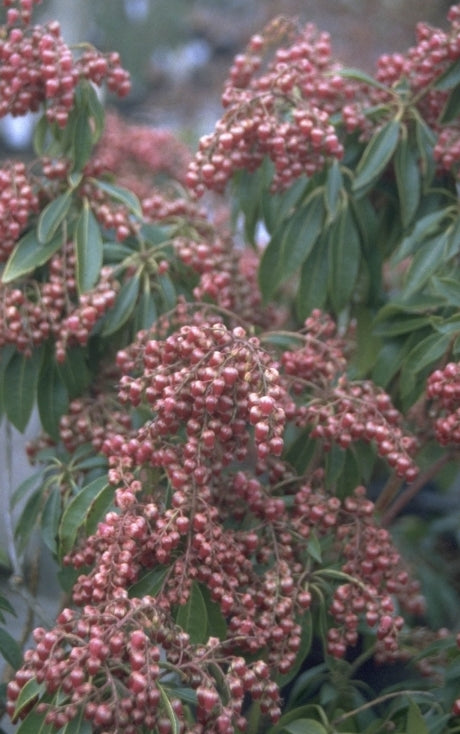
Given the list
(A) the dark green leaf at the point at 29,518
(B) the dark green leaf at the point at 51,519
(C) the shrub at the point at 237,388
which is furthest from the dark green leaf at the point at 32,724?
(A) the dark green leaf at the point at 29,518

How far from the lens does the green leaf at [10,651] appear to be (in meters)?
1.53

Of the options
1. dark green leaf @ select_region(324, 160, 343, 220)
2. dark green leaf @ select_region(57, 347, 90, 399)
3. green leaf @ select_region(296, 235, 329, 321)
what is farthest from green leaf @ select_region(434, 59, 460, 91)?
dark green leaf @ select_region(57, 347, 90, 399)

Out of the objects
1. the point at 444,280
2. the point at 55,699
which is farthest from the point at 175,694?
the point at 444,280

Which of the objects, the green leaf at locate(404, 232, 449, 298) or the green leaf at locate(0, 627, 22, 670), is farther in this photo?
the green leaf at locate(404, 232, 449, 298)

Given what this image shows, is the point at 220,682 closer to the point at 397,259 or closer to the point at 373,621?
the point at 373,621

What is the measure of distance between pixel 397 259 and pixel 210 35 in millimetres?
9167

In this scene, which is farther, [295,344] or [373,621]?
[295,344]

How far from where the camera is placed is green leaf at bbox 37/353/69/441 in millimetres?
1765

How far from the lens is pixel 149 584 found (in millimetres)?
1357

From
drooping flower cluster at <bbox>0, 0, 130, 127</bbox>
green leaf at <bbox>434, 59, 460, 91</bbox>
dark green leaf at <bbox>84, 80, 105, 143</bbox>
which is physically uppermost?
drooping flower cluster at <bbox>0, 0, 130, 127</bbox>

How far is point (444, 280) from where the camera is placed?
5.29 ft

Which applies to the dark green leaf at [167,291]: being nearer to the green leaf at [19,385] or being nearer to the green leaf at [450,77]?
the green leaf at [19,385]

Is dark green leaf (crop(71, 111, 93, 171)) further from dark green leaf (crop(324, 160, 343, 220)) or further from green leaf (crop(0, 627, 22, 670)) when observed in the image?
green leaf (crop(0, 627, 22, 670))

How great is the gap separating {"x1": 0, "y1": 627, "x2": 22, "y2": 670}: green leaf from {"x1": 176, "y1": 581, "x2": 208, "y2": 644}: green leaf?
0.33 m
